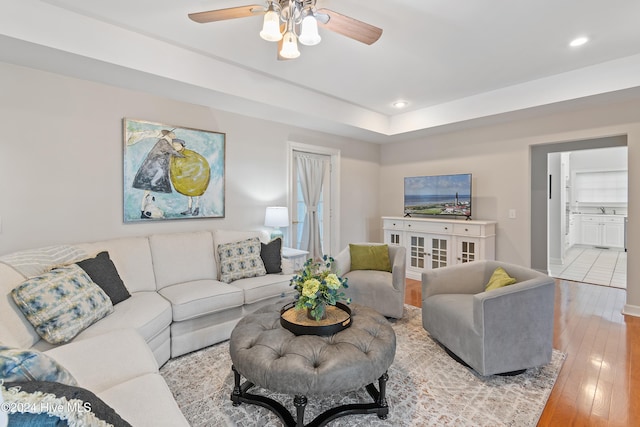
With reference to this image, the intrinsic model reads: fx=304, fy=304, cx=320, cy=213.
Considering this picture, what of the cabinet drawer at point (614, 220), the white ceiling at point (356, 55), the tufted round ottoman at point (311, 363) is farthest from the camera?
the cabinet drawer at point (614, 220)

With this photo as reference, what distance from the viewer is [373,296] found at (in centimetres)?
318

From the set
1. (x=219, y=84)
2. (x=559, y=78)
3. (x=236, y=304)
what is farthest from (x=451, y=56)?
(x=236, y=304)

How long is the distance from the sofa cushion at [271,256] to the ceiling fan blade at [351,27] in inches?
86.5

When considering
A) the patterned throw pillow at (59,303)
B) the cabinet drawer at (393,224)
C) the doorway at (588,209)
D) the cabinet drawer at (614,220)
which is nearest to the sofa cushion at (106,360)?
the patterned throw pillow at (59,303)

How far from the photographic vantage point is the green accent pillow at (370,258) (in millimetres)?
3545

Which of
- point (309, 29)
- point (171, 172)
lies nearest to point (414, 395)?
point (309, 29)

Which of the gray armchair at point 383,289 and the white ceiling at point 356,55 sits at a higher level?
the white ceiling at point 356,55

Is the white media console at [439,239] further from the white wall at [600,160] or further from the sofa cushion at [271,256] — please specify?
the white wall at [600,160]

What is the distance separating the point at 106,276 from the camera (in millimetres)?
2314

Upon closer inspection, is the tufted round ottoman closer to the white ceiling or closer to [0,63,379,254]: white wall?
[0,63,379,254]: white wall

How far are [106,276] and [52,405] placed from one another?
189 centimetres

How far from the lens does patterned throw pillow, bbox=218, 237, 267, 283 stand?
120 inches

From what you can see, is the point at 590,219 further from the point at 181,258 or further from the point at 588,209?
the point at 181,258

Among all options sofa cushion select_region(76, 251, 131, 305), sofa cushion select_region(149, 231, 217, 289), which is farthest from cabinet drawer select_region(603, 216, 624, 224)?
sofa cushion select_region(76, 251, 131, 305)
